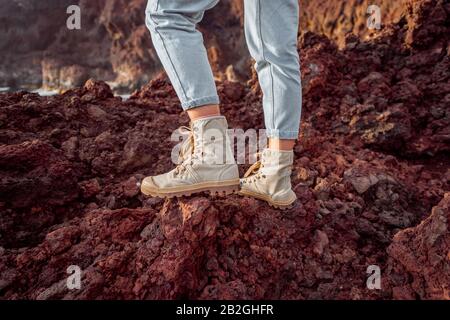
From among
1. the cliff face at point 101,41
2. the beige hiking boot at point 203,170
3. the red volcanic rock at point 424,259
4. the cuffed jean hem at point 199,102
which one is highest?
the cliff face at point 101,41

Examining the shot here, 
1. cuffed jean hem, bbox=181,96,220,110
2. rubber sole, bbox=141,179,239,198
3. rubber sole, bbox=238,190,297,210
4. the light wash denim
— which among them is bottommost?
rubber sole, bbox=238,190,297,210

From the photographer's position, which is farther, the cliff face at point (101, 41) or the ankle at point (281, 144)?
the cliff face at point (101, 41)

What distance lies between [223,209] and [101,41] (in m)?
22.6

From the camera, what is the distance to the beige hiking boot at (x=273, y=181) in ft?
3.90

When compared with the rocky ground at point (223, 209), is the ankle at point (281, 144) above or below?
above

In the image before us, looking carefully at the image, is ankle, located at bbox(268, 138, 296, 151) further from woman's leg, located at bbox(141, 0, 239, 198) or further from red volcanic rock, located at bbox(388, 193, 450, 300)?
red volcanic rock, located at bbox(388, 193, 450, 300)

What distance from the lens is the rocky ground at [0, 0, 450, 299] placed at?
1086 millimetres

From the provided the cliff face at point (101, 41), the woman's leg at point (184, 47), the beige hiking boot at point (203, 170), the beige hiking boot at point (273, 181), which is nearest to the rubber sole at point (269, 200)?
the beige hiking boot at point (273, 181)

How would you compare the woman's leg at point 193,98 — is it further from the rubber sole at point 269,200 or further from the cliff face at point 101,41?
the cliff face at point 101,41

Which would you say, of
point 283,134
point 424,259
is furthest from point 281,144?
point 424,259

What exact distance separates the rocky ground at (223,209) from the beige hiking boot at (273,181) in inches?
2.7

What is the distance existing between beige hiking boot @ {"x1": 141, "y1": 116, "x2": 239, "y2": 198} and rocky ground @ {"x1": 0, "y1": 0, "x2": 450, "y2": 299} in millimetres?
68

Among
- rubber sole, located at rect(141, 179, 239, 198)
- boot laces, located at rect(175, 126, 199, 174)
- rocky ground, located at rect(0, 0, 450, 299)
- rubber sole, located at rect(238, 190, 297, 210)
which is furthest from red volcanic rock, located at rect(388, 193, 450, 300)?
boot laces, located at rect(175, 126, 199, 174)
